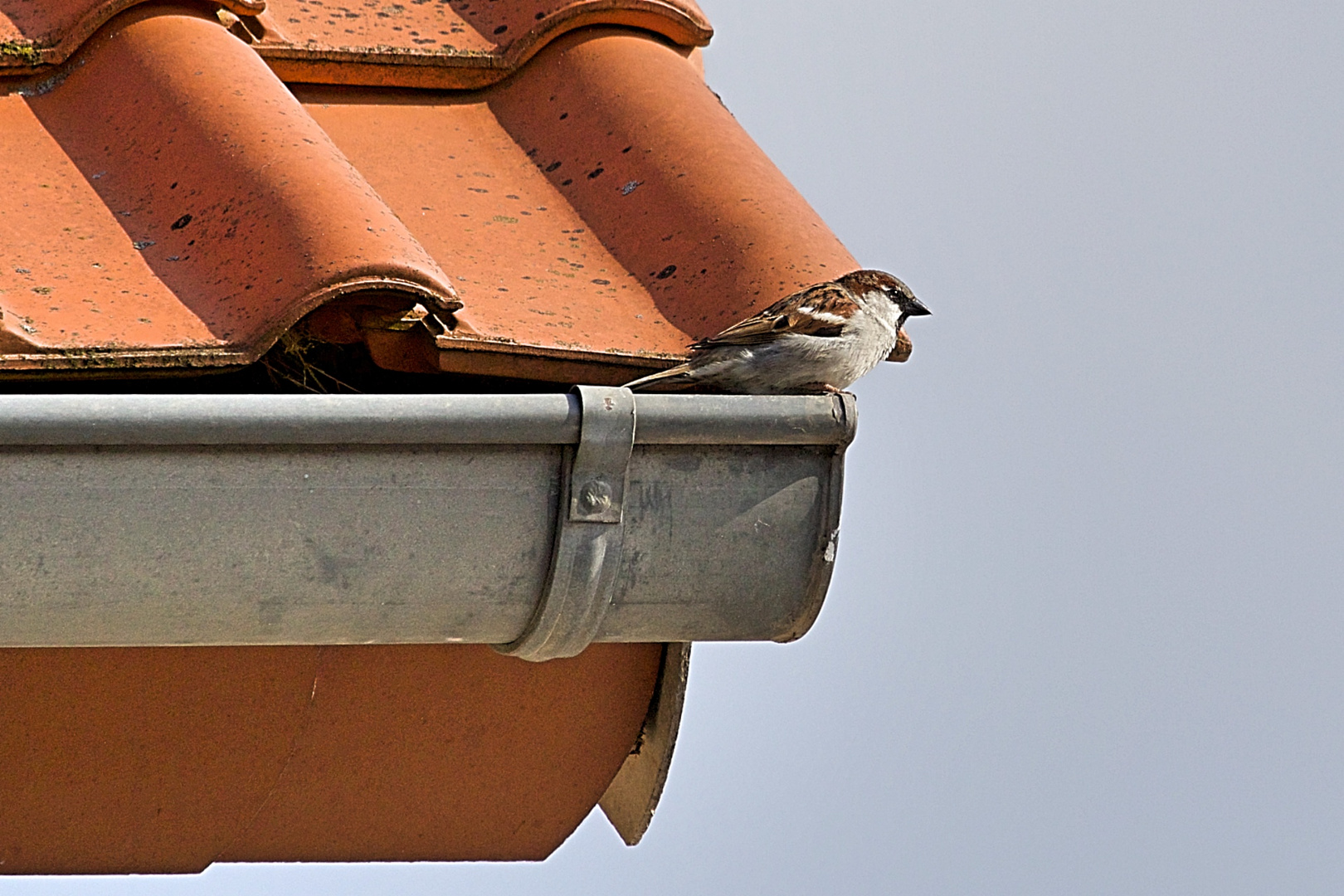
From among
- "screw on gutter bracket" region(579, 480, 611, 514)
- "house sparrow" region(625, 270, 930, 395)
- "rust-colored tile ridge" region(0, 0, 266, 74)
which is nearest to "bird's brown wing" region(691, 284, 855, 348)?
"house sparrow" region(625, 270, 930, 395)

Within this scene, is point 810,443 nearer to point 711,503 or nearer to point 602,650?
point 711,503

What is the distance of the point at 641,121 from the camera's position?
110 inches

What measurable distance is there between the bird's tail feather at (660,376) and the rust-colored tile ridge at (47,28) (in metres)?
0.96

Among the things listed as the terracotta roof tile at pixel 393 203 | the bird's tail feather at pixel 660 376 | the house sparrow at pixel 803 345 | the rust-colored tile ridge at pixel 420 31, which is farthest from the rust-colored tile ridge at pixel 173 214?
the house sparrow at pixel 803 345

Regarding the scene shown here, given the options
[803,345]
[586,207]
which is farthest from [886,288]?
[586,207]

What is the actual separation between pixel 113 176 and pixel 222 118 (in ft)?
0.54

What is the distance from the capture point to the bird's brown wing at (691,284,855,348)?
2.38m

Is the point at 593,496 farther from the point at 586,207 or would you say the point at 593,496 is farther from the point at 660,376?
the point at 586,207

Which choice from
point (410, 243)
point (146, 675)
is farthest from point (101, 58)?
point (146, 675)

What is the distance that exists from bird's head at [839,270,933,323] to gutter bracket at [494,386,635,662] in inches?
20.7

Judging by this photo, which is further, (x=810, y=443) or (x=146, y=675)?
(x=146, y=675)

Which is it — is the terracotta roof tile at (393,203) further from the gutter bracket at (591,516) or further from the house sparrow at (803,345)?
the gutter bracket at (591,516)

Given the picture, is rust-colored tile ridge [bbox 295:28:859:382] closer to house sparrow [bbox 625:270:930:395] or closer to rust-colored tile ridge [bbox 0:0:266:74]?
house sparrow [bbox 625:270:930:395]

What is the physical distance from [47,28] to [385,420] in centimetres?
102
